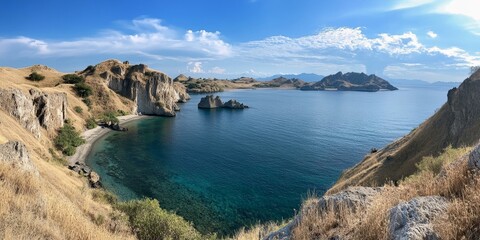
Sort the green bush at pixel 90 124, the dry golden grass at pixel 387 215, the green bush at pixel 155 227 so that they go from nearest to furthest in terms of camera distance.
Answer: the dry golden grass at pixel 387 215 → the green bush at pixel 155 227 → the green bush at pixel 90 124

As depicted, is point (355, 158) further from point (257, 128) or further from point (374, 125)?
point (374, 125)

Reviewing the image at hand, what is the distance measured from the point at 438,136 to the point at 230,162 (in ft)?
126

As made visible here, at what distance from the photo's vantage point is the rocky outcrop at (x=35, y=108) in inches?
2201

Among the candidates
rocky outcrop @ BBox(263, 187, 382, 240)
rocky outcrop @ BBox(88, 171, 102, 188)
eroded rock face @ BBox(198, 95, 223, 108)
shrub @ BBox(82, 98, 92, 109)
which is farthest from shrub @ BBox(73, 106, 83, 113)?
rocky outcrop @ BBox(263, 187, 382, 240)

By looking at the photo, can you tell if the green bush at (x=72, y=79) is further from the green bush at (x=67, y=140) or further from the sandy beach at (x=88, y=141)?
the green bush at (x=67, y=140)

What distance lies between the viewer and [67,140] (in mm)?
69812

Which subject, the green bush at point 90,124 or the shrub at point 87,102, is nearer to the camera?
the green bush at point 90,124

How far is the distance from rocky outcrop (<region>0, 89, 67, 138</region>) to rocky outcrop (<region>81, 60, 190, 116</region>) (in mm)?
48671

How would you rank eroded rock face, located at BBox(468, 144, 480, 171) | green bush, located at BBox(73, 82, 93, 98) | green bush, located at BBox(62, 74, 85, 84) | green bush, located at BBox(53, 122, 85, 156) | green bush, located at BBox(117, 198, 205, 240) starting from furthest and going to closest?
green bush, located at BBox(62, 74, 85, 84) < green bush, located at BBox(73, 82, 93, 98) < green bush, located at BBox(53, 122, 85, 156) < green bush, located at BBox(117, 198, 205, 240) < eroded rock face, located at BBox(468, 144, 480, 171)

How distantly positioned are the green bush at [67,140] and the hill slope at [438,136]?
54111 mm

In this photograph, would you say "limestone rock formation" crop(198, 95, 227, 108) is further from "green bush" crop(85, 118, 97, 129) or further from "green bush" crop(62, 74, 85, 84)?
"green bush" crop(85, 118, 97, 129)

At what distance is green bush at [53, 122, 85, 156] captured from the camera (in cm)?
6556

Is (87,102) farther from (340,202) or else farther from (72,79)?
(340,202)

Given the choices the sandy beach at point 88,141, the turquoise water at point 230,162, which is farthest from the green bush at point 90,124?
the turquoise water at point 230,162
